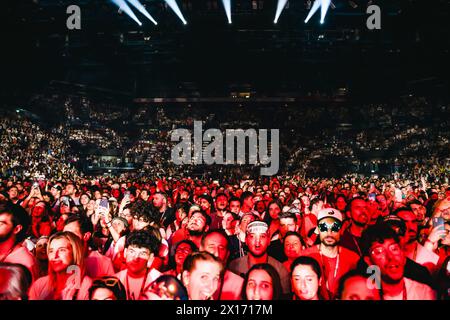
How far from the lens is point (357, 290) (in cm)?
270

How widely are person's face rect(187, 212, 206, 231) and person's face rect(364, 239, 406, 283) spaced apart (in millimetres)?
1879

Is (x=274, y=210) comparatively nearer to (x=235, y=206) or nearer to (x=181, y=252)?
(x=235, y=206)

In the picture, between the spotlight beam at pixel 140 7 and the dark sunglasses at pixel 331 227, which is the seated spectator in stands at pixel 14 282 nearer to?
the dark sunglasses at pixel 331 227

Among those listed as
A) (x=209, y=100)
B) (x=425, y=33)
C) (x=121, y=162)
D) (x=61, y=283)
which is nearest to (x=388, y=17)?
(x=425, y=33)

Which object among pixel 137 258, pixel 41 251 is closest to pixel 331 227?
pixel 137 258

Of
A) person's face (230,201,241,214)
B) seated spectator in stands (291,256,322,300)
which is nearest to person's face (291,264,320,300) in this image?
seated spectator in stands (291,256,322,300)

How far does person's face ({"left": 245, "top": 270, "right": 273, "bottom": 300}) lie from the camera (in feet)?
9.12

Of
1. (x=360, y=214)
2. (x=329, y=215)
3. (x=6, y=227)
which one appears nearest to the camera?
(x=6, y=227)

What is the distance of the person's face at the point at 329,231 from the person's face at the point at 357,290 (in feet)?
3.09

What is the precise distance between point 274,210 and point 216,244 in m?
2.47

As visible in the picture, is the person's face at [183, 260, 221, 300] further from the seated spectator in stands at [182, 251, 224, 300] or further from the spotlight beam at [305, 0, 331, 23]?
the spotlight beam at [305, 0, 331, 23]

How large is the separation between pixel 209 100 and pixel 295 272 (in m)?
26.6

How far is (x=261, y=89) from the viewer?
28.4 meters
